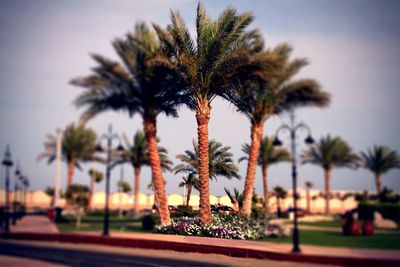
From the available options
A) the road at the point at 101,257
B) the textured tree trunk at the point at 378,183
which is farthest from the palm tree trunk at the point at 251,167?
the textured tree trunk at the point at 378,183

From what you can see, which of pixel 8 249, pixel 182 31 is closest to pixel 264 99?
pixel 182 31

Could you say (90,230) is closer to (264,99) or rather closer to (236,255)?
(236,255)

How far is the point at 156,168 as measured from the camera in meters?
16.1

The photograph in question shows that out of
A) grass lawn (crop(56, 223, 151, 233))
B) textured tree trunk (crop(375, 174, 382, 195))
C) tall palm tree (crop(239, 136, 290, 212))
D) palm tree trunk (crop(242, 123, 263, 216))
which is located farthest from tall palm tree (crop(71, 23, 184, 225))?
textured tree trunk (crop(375, 174, 382, 195))

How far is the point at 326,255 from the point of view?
10.4 m

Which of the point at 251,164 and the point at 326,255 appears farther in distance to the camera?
the point at 251,164

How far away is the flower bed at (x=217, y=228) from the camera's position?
12.7 m

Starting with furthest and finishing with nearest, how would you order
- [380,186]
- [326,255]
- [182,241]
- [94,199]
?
[94,199], [182,241], [380,186], [326,255]

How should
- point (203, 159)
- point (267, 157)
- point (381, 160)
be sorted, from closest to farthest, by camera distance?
point (381, 160) → point (203, 159) → point (267, 157)

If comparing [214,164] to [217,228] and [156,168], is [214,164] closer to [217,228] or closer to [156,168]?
[217,228]

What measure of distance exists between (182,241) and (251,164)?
13.6 ft

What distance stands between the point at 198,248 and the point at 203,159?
8.16 feet

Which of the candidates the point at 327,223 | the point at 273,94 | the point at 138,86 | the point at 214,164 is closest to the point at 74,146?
the point at 138,86

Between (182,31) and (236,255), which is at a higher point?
(182,31)
